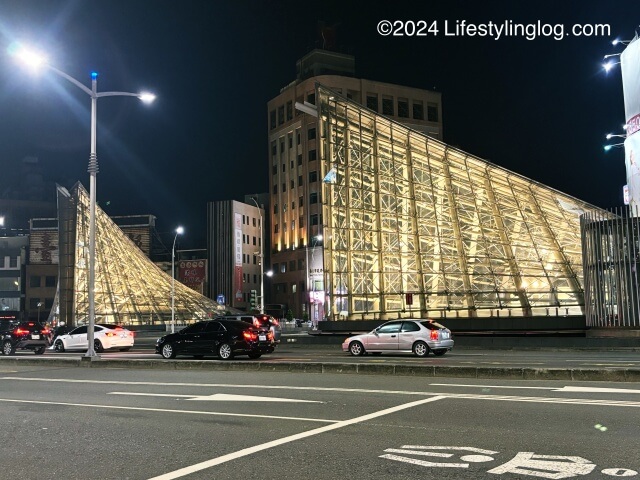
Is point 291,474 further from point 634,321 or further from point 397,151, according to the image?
point 397,151

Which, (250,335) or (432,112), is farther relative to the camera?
(432,112)

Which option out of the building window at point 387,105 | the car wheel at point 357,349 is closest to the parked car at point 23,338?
the car wheel at point 357,349

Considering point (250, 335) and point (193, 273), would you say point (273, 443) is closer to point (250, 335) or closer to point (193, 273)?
point (250, 335)

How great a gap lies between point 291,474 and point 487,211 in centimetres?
4721

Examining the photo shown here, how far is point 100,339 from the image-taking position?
30156mm

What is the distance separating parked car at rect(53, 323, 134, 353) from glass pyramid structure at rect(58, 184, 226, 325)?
25.3 metres

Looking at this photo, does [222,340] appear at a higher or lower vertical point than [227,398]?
higher

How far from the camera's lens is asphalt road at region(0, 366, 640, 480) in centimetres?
629

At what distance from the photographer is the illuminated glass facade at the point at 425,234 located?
47219mm

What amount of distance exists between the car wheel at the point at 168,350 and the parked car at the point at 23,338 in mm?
9096

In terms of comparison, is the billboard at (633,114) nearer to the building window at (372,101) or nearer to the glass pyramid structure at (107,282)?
the glass pyramid structure at (107,282)

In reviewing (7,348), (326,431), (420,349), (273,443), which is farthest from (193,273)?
(273,443)

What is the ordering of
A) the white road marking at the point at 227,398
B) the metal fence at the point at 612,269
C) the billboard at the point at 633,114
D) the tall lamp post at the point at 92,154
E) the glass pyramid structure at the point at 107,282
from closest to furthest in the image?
the white road marking at the point at 227,398 < the tall lamp post at the point at 92,154 < the metal fence at the point at 612,269 < the billboard at the point at 633,114 < the glass pyramid structure at the point at 107,282

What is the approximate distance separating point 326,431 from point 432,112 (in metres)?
101
